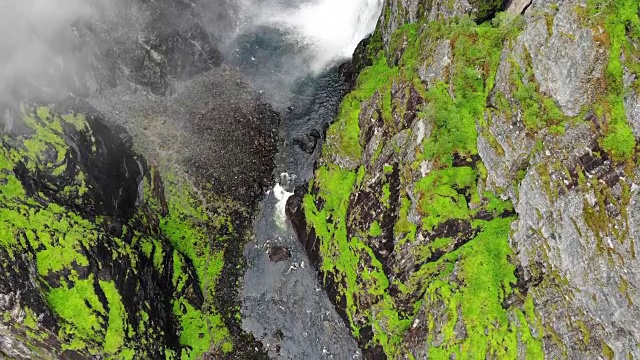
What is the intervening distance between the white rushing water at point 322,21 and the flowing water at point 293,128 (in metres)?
0.09

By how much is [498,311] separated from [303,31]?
2923 centimetres

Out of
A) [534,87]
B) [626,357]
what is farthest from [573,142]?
[626,357]

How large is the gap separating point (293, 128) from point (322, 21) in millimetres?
11035

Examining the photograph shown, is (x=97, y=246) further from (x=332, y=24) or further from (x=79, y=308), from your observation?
(x=332, y=24)

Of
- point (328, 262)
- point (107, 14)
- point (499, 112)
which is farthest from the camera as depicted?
point (107, 14)

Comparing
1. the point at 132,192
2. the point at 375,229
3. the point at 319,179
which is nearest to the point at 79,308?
the point at 132,192

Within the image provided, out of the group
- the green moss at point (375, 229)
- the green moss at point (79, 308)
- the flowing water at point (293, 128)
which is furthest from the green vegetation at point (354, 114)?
the green moss at point (79, 308)

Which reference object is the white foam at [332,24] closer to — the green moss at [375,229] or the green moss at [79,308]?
the green moss at [375,229]

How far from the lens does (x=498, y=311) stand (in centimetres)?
2483

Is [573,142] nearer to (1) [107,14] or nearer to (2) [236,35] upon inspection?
(2) [236,35]

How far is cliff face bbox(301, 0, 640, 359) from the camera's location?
1916 centimetres

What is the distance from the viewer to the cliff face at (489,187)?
19.2m

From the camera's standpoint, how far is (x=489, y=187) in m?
25.5

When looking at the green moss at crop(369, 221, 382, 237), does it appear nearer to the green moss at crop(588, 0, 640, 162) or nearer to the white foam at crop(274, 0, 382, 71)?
the green moss at crop(588, 0, 640, 162)
